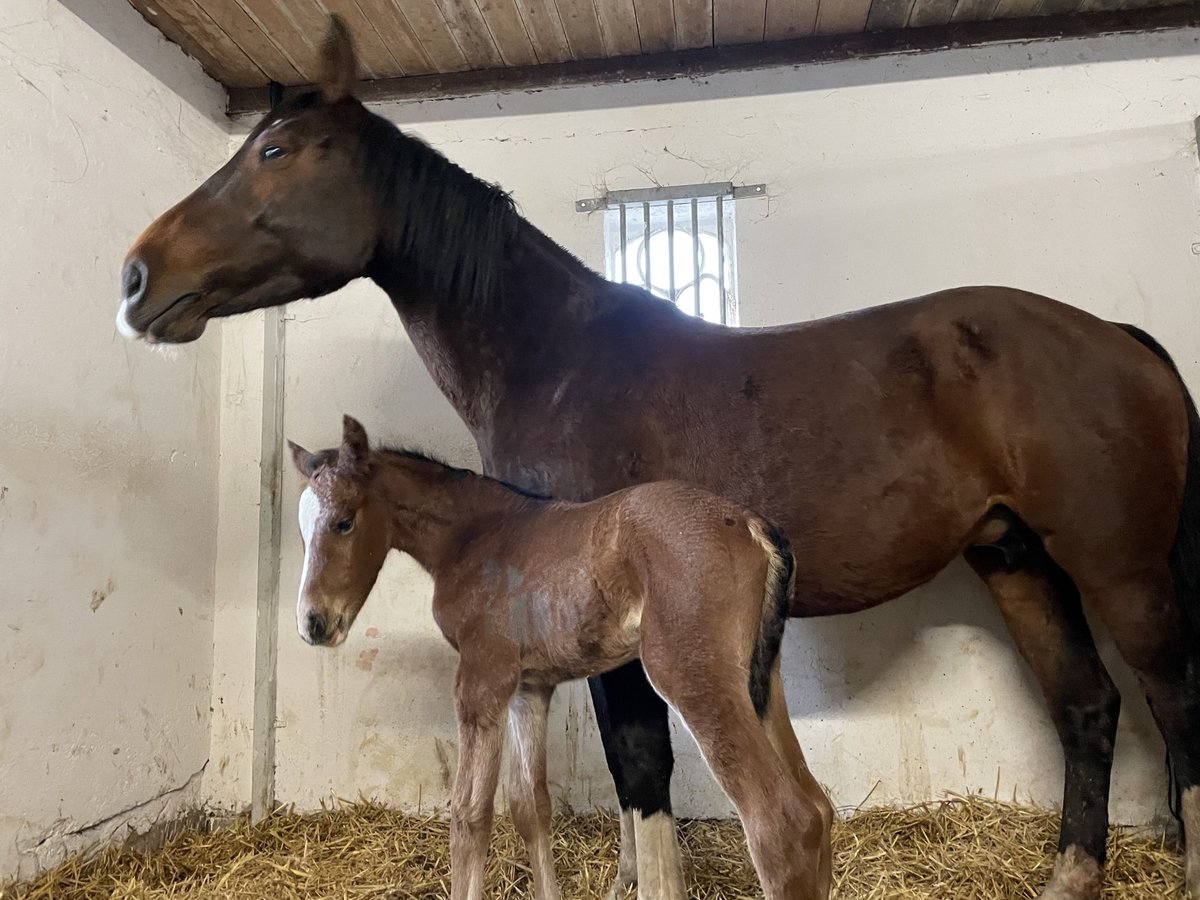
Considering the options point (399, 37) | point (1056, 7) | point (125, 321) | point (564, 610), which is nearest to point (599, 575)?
point (564, 610)

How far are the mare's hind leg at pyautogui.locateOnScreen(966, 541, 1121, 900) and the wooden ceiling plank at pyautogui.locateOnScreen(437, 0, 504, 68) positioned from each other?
2429 mm

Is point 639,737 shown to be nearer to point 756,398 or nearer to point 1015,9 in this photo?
point 756,398

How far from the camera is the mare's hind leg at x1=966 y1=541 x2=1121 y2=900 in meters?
2.04

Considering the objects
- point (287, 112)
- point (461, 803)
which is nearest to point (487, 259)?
point (287, 112)

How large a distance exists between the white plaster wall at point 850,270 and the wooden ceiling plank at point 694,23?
0.14 m

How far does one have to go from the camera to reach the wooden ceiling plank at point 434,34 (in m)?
2.69

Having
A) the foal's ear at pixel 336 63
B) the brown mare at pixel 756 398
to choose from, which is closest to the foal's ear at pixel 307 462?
the brown mare at pixel 756 398

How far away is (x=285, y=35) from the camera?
283 cm

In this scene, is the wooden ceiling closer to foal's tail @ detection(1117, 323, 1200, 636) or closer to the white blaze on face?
foal's tail @ detection(1117, 323, 1200, 636)

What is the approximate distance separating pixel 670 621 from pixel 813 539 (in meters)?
0.67

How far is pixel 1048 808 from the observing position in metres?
2.49

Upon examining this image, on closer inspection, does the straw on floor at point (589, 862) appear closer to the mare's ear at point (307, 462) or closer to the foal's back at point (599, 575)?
the foal's back at point (599, 575)

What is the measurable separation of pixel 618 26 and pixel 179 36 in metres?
1.60

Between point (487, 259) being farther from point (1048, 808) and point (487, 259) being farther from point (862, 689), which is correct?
point (1048, 808)
